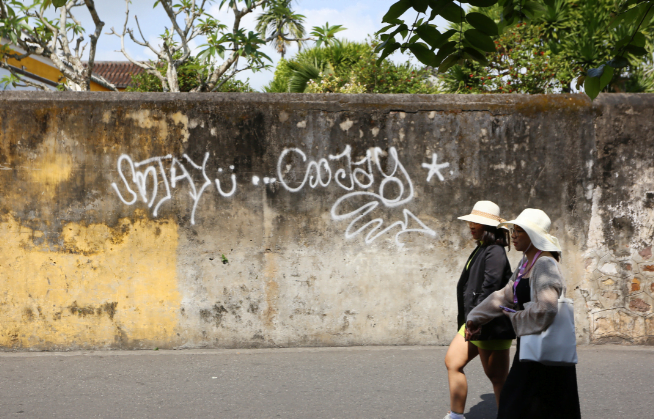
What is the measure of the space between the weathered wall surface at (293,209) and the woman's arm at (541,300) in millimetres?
2386

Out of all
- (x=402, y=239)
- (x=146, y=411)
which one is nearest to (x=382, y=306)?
(x=402, y=239)

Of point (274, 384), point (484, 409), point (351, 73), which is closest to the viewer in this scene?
point (484, 409)

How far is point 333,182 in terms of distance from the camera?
17.6 feet

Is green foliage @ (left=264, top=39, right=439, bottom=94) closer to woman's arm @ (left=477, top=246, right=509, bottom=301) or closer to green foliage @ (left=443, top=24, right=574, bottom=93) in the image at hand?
green foliage @ (left=443, top=24, right=574, bottom=93)

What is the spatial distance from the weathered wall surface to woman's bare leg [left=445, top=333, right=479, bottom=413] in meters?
1.79

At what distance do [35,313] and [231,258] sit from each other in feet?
6.14

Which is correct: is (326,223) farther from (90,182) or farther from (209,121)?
(90,182)

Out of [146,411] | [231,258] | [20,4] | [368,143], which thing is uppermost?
[20,4]

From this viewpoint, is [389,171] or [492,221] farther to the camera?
[389,171]

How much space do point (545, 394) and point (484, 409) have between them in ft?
4.13

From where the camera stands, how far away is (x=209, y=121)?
528 cm

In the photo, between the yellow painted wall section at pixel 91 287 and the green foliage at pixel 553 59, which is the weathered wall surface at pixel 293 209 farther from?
the green foliage at pixel 553 59

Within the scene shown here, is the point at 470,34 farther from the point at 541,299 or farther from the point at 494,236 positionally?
the point at 494,236

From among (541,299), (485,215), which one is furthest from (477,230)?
(541,299)
